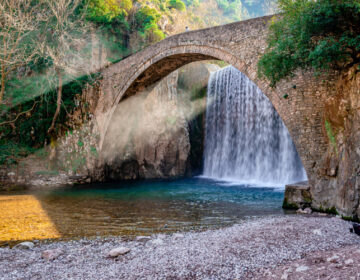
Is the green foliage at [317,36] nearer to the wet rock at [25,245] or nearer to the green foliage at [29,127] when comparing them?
the wet rock at [25,245]

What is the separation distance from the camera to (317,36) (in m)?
6.14

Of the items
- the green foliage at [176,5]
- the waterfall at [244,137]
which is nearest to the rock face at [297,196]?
the waterfall at [244,137]

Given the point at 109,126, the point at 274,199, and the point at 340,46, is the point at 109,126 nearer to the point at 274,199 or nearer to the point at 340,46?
the point at 274,199

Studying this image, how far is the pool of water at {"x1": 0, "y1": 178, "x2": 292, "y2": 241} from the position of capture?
5.62m

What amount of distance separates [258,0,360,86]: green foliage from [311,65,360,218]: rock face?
597 millimetres

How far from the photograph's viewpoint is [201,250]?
375 centimetres

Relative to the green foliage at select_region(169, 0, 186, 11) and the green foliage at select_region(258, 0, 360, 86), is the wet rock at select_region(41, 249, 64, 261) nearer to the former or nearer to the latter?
the green foliage at select_region(258, 0, 360, 86)

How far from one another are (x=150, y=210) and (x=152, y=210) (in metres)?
0.05

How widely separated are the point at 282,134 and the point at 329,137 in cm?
631

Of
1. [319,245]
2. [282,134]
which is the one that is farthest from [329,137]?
[282,134]

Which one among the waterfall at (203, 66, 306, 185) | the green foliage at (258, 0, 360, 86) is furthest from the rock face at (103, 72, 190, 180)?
the green foliage at (258, 0, 360, 86)

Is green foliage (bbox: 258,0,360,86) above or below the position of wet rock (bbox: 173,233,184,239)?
above

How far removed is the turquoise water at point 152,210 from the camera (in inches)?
222

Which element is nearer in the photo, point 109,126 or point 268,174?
point 268,174
